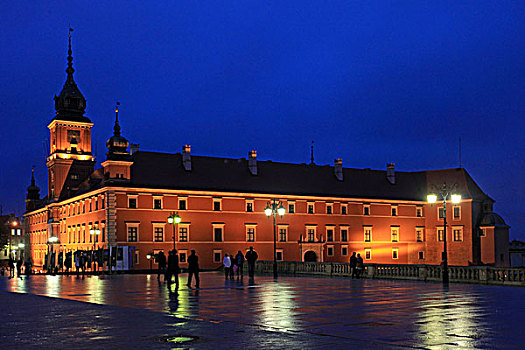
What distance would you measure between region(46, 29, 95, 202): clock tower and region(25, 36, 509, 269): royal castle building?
15 cm

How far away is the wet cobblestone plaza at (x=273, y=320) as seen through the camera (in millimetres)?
11695

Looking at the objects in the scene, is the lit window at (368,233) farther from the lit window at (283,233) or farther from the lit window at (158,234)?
the lit window at (158,234)

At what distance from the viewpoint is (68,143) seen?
298 ft

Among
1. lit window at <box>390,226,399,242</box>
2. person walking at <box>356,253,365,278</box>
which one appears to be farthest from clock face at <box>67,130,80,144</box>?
person walking at <box>356,253,365,278</box>

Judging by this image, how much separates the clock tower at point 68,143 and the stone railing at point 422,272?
53318mm

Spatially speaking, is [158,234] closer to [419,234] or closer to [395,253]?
[395,253]

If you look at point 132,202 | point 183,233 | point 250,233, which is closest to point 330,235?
point 250,233

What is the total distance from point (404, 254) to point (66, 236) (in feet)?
139

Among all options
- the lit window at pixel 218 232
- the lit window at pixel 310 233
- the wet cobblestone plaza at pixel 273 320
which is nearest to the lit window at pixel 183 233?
the lit window at pixel 218 232

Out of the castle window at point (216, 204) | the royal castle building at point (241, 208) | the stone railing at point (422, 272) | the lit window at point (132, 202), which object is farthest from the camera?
the castle window at point (216, 204)

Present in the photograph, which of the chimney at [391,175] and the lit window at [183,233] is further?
the chimney at [391,175]

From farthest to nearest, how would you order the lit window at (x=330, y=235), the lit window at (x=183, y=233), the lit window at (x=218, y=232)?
the lit window at (x=330, y=235) < the lit window at (x=218, y=232) < the lit window at (x=183, y=233)

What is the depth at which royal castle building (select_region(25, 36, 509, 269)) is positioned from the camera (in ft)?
211

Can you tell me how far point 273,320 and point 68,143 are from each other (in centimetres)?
8101
